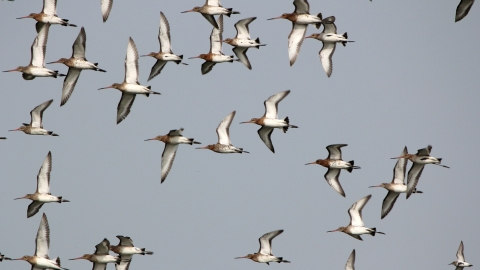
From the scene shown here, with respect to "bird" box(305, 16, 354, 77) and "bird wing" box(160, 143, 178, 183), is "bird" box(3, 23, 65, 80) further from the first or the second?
"bird" box(305, 16, 354, 77)

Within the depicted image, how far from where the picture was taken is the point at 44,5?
1677 inches

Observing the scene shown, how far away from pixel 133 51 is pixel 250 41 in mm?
3977

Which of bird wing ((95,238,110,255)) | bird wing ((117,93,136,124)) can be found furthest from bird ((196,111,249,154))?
bird wing ((95,238,110,255))

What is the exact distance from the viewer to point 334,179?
43469mm

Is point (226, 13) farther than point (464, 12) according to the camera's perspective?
Yes

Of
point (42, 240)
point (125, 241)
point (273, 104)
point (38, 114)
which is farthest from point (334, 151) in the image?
point (42, 240)

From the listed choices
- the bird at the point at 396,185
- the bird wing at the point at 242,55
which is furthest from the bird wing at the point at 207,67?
the bird at the point at 396,185

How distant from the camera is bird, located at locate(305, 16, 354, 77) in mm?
43281

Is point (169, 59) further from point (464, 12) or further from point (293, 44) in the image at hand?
point (464, 12)

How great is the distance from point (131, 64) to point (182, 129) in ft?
9.00

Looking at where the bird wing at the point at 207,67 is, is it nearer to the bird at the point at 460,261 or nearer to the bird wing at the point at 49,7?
the bird wing at the point at 49,7

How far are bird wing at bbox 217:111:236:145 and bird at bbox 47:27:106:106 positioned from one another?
14.5 feet

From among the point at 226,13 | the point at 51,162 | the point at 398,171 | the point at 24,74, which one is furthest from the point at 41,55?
the point at 398,171

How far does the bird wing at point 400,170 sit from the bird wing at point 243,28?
22.0 feet
